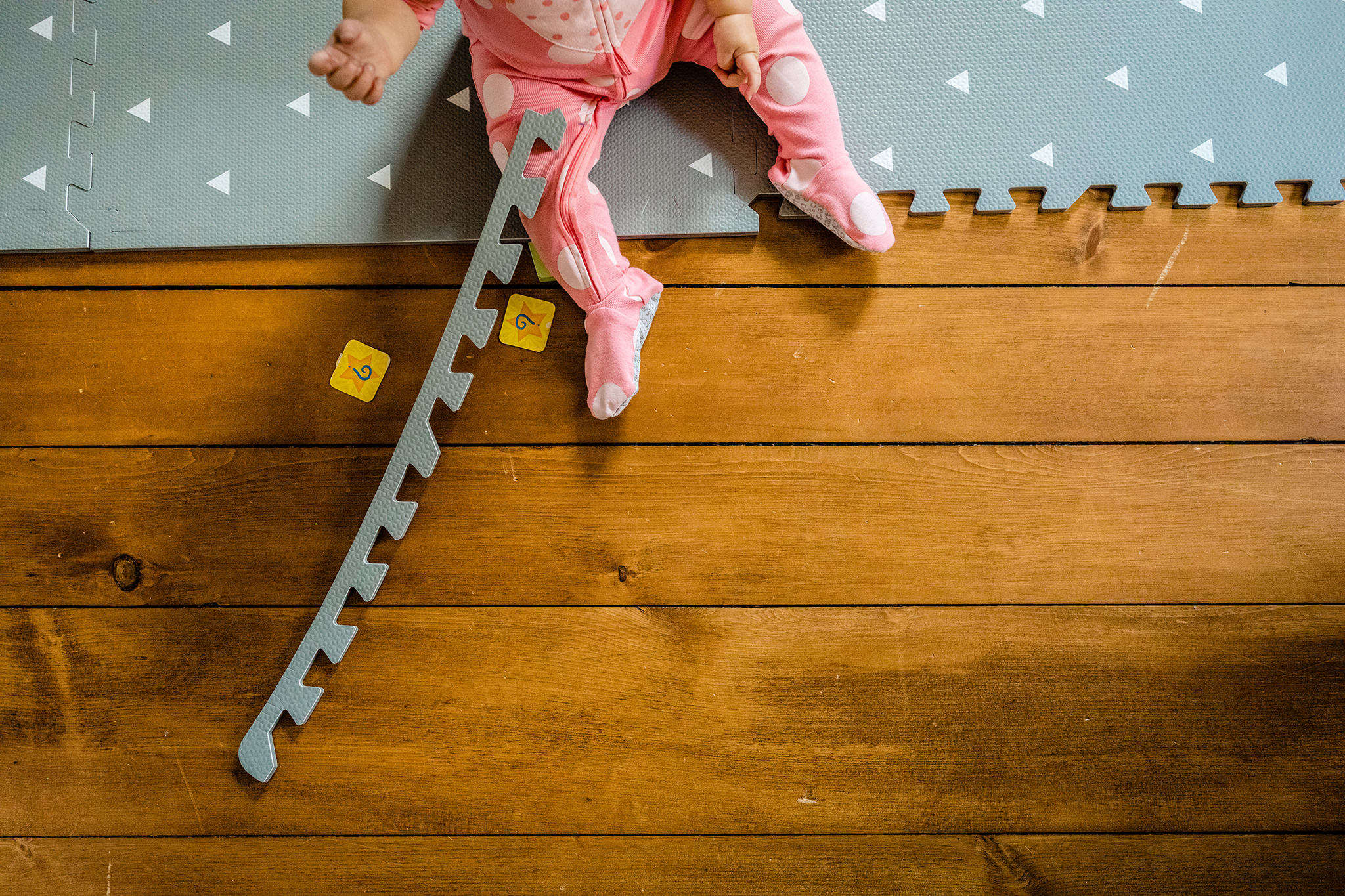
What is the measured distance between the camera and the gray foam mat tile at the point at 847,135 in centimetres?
81

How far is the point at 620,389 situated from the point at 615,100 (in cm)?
29

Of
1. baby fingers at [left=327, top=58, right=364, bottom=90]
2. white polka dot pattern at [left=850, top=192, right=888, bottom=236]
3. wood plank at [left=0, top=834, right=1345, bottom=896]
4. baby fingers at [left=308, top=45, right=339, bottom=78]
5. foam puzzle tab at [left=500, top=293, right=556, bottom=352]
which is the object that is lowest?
wood plank at [left=0, top=834, right=1345, bottom=896]

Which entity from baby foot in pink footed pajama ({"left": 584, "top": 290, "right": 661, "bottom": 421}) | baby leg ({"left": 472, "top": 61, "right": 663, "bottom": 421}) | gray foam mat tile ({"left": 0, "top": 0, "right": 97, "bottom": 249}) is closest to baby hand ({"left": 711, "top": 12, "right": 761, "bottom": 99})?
baby leg ({"left": 472, "top": 61, "right": 663, "bottom": 421})

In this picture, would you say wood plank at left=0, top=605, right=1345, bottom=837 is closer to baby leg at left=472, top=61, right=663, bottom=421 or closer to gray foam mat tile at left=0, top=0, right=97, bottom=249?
baby leg at left=472, top=61, right=663, bottom=421

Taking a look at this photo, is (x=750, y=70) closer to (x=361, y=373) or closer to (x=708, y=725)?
(x=361, y=373)

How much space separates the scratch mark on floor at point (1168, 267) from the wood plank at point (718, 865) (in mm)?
558

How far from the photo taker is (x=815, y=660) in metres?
0.81

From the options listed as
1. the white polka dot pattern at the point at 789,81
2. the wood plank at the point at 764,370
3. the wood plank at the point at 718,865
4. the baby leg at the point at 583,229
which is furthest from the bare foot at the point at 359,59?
the wood plank at the point at 718,865

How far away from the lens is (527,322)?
812mm

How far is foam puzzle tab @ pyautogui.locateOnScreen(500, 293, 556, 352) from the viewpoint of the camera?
0.81 m

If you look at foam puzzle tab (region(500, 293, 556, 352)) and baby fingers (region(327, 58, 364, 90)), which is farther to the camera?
foam puzzle tab (region(500, 293, 556, 352))

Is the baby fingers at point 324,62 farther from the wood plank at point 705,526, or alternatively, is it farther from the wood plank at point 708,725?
the wood plank at point 708,725

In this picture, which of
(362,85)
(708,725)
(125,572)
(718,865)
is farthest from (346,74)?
(718,865)

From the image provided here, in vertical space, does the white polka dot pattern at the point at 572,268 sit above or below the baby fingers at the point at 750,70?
below
